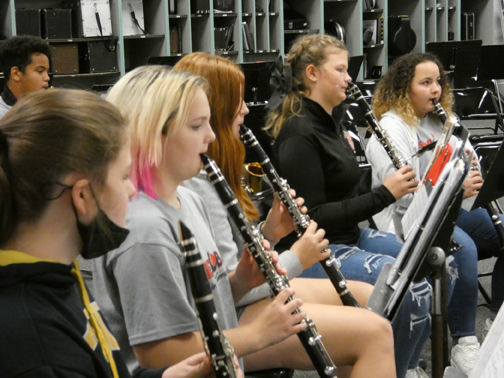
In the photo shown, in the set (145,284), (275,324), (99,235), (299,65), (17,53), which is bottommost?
(275,324)

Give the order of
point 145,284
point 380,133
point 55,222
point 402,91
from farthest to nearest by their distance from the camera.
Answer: point 402,91 < point 380,133 < point 145,284 < point 55,222

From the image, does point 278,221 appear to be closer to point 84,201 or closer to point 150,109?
point 150,109

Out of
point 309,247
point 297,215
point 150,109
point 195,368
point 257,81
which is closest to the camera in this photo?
point 195,368

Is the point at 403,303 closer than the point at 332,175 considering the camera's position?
Yes

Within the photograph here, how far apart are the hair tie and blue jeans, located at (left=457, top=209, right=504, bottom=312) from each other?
0.90 meters

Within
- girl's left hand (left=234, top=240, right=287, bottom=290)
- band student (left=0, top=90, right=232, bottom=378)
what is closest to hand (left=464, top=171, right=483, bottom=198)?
girl's left hand (left=234, top=240, right=287, bottom=290)

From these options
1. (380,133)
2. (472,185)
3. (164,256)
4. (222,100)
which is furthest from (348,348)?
(380,133)

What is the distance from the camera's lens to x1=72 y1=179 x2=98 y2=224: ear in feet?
3.03

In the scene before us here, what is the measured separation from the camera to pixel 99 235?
37.5 inches

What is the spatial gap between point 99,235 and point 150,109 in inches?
17.8

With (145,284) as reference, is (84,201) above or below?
above

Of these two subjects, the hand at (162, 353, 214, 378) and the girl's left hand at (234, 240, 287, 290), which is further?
the girl's left hand at (234, 240, 287, 290)

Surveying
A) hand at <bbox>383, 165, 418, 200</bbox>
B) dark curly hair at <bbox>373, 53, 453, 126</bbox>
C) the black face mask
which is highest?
dark curly hair at <bbox>373, 53, 453, 126</bbox>

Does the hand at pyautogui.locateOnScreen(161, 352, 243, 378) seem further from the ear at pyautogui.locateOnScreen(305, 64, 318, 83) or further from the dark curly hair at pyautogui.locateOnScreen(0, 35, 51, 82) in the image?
the dark curly hair at pyautogui.locateOnScreen(0, 35, 51, 82)
